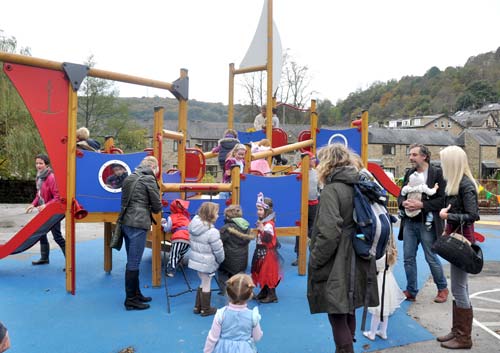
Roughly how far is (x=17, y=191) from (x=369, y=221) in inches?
908

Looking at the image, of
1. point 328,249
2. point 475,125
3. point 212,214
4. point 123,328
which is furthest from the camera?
point 475,125

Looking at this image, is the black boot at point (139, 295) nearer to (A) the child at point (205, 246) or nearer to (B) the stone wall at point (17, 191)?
(A) the child at point (205, 246)

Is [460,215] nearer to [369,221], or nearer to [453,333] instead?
[453,333]

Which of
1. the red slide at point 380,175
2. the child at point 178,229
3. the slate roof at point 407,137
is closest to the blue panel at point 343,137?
the red slide at point 380,175

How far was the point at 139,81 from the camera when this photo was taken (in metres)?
5.84

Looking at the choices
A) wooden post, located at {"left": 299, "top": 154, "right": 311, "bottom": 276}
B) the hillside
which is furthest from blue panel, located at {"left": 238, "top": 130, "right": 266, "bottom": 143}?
the hillside

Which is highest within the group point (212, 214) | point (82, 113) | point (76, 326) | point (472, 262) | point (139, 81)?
point (82, 113)

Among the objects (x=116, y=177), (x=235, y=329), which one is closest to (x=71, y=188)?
(x=116, y=177)

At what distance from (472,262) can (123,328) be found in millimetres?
3211

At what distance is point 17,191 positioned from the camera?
22.3m

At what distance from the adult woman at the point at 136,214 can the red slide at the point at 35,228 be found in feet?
3.98

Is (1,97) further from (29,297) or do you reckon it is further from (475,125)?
(475,125)

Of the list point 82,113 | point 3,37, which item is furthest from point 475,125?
point 3,37

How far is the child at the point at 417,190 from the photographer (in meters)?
4.83
